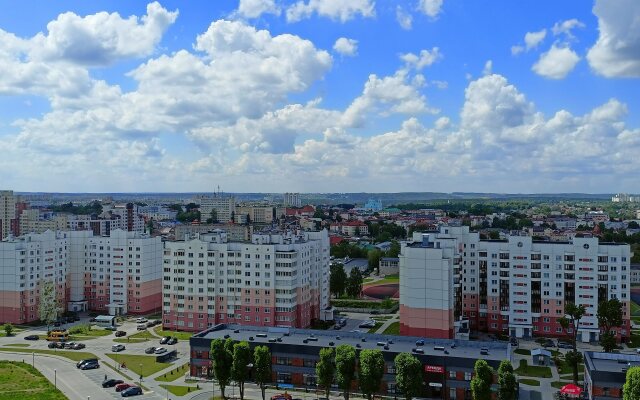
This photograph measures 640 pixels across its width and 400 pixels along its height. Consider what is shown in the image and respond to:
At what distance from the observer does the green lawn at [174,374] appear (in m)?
45.9

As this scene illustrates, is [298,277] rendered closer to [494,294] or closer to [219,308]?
[219,308]

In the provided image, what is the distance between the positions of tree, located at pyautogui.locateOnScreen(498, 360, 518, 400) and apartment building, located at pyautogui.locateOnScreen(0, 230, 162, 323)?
4825 centimetres

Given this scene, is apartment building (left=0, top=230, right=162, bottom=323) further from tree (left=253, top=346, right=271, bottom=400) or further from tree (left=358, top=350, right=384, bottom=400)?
tree (left=358, top=350, right=384, bottom=400)

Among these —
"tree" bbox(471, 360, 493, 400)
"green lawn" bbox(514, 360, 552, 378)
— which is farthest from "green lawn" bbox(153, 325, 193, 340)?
"tree" bbox(471, 360, 493, 400)

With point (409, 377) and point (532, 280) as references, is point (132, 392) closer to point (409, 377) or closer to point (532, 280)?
point (409, 377)

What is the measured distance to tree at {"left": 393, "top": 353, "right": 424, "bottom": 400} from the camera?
1508 inches

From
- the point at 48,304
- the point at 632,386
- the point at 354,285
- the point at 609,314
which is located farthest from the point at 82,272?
the point at 632,386

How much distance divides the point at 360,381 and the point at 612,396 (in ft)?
50.8

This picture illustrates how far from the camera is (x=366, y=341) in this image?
4628 cm

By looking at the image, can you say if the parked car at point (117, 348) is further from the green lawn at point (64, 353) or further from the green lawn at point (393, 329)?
the green lawn at point (393, 329)

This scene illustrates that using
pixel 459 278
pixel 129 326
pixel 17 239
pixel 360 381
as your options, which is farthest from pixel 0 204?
pixel 360 381

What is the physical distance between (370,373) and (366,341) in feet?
26.2

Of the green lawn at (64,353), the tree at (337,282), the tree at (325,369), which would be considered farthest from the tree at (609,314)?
the green lawn at (64,353)

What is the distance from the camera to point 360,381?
3859cm
